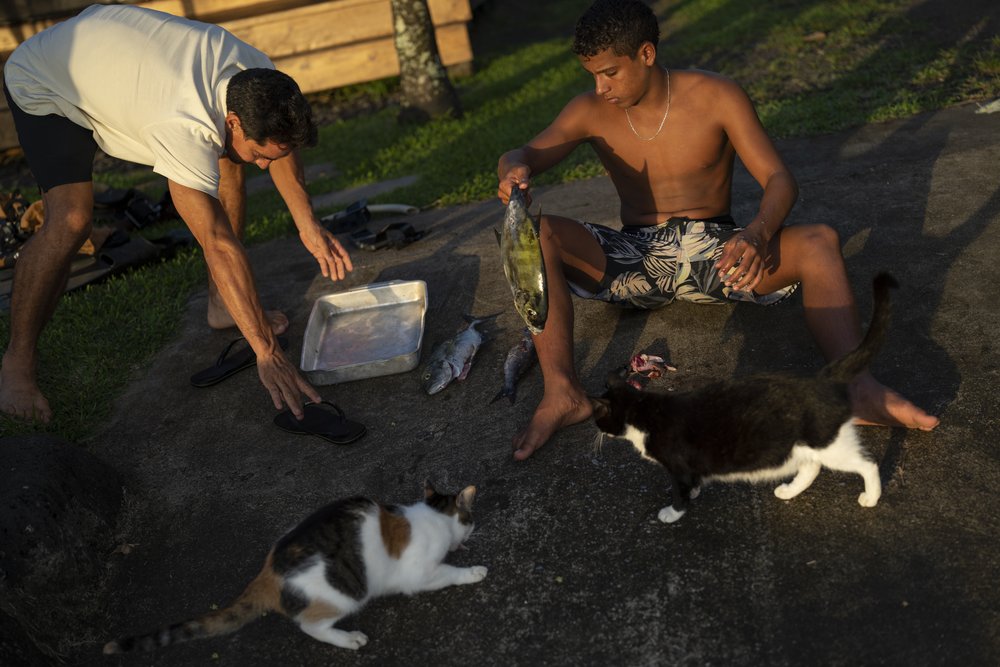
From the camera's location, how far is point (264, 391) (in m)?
5.28

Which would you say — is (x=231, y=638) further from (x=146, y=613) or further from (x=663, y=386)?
(x=663, y=386)

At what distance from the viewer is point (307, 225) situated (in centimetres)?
531

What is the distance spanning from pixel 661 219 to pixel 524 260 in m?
1.48

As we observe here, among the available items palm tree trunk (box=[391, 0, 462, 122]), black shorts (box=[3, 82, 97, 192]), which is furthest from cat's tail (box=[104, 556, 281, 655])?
palm tree trunk (box=[391, 0, 462, 122])

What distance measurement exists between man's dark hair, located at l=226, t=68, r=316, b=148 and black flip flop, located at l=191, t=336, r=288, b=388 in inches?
60.8

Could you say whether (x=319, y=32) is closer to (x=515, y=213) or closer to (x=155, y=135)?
(x=155, y=135)

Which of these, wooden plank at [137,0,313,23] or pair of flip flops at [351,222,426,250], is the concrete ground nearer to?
pair of flip flops at [351,222,426,250]

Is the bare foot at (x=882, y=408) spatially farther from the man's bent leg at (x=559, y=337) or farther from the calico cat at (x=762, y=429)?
the man's bent leg at (x=559, y=337)

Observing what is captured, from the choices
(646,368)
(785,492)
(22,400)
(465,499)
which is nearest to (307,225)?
(22,400)

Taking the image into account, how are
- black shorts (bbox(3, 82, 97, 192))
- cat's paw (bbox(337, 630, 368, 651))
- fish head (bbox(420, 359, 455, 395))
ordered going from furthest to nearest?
black shorts (bbox(3, 82, 97, 192)) < fish head (bbox(420, 359, 455, 395)) < cat's paw (bbox(337, 630, 368, 651))

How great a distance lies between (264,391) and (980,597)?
391 centimetres

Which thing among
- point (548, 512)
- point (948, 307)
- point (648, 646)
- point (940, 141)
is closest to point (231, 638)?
point (548, 512)

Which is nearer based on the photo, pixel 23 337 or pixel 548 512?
pixel 548 512

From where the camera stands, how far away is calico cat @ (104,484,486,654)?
320cm
